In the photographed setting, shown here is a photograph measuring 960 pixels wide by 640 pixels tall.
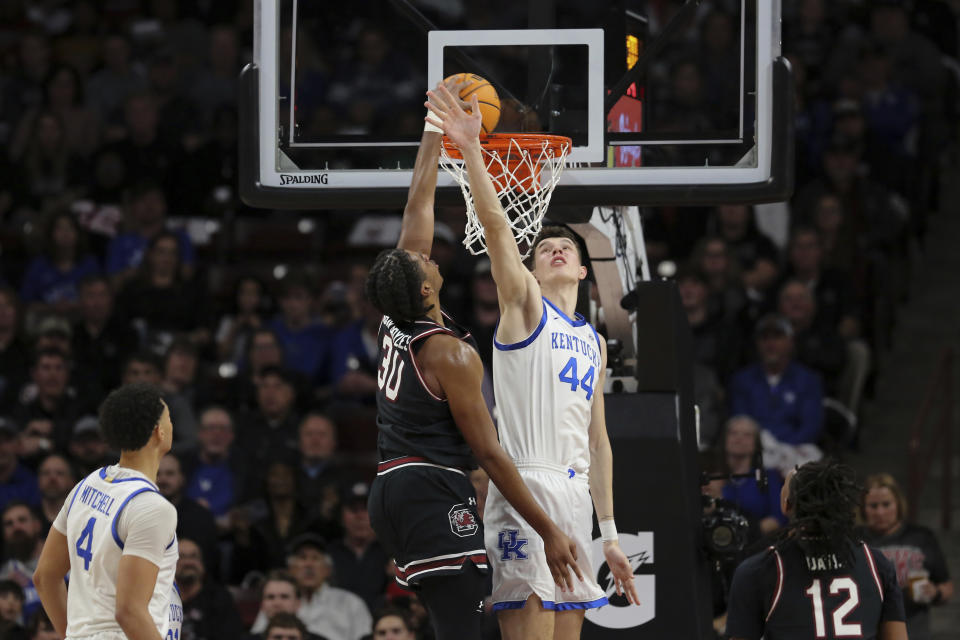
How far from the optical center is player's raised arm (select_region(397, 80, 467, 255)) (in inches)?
237

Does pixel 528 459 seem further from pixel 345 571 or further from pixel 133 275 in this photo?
pixel 133 275

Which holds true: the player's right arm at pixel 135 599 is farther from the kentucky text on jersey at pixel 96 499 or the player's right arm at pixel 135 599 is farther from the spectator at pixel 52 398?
the spectator at pixel 52 398

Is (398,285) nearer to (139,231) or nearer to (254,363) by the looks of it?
(254,363)

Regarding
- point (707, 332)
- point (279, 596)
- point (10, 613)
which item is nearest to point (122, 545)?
point (279, 596)

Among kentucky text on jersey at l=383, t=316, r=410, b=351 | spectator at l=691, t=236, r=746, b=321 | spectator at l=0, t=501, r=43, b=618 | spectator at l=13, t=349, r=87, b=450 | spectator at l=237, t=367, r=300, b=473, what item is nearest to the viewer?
kentucky text on jersey at l=383, t=316, r=410, b=351

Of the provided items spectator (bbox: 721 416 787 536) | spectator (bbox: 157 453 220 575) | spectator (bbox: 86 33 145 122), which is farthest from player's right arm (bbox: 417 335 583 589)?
spectator (bbox: 86 33 145 122)

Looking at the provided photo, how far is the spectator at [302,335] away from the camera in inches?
478

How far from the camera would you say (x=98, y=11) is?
16.4m

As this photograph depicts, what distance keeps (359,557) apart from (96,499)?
15.0 feet

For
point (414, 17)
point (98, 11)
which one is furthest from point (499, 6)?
point (414, 17)

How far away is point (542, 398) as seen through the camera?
586 centimetres

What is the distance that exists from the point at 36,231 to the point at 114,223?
0.63 meters

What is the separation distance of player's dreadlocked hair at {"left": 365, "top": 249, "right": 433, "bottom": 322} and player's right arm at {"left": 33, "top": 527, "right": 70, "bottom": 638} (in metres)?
1.40

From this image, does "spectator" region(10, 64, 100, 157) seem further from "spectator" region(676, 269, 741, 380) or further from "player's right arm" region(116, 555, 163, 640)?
"player's right arm" region(116, 555, 163, 640)
